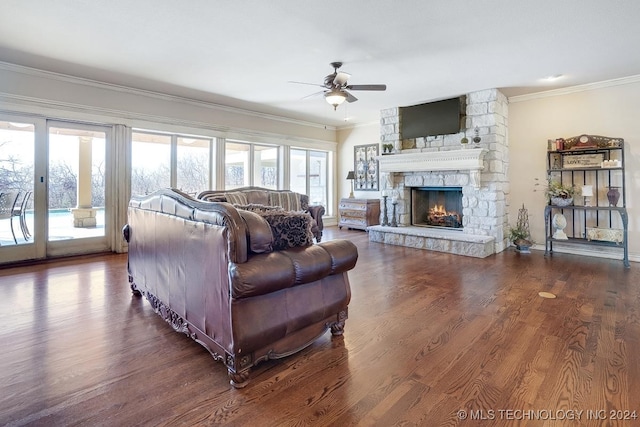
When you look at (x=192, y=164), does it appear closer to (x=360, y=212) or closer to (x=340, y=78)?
(x=340, y=78)

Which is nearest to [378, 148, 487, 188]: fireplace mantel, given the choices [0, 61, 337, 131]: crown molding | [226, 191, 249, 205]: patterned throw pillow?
[0, 61, 337, 131]: crown molding

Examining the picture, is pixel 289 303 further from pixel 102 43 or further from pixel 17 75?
pixel 17 75

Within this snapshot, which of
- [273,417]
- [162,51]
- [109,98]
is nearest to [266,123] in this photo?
[109,98]

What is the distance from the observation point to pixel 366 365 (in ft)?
6.53

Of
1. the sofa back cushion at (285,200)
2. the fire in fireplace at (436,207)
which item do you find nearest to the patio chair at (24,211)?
the sofa back cushion at (285,200)

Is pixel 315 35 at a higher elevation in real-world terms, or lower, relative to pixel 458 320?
higher

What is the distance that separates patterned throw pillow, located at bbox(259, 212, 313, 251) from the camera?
2.02 meters

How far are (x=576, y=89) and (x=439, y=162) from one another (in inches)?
89.9

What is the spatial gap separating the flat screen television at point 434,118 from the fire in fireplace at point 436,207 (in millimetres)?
1074

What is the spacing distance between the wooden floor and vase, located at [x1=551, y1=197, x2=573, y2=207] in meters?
1.75

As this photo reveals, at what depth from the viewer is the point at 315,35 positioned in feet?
11.4

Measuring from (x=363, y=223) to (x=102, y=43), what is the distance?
580 centimetres

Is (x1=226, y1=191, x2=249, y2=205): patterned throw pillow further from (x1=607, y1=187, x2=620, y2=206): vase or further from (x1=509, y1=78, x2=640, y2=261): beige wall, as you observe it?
(x1=607, y1=187, x2=620, y2=206): vase

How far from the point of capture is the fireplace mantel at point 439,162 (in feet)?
17.5
